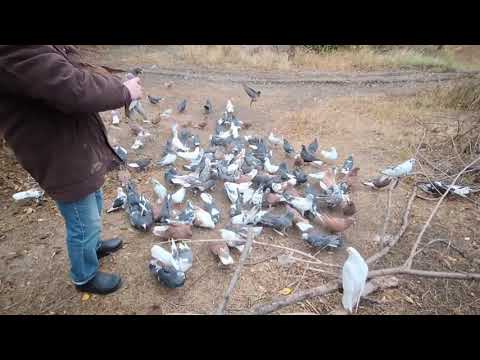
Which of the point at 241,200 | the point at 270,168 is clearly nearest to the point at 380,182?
the point at 270,168

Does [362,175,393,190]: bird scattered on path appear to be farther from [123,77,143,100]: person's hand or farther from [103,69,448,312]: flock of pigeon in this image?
[123,77,143,100]: person's hand

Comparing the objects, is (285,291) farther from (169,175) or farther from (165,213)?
(169,175)

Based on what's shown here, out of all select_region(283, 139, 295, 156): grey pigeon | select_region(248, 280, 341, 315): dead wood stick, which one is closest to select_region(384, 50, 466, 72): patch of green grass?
select_region(283, 139, 295, 156): grey pigeon

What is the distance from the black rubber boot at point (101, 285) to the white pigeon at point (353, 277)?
181 cm

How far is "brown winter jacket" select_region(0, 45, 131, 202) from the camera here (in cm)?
146

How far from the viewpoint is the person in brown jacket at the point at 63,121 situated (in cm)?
147

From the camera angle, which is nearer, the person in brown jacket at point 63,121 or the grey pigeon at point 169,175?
the person in brown jacket at point 63,121

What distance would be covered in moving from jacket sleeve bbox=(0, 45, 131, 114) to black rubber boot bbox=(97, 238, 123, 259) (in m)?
1.58

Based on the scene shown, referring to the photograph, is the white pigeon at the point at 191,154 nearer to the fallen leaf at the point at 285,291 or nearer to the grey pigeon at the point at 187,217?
the grey pigeon at the point at 187,217

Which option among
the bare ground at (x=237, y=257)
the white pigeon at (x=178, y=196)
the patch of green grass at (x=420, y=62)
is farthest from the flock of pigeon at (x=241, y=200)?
the patch of green grass at (x=420, y=62)
